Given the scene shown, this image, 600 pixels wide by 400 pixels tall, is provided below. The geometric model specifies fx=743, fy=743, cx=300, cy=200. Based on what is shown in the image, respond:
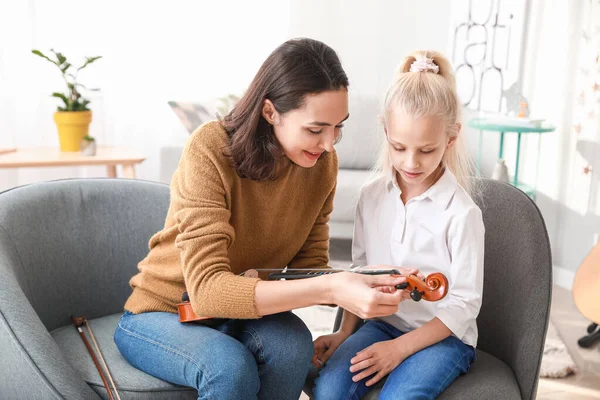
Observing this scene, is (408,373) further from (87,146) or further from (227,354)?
(87,146)

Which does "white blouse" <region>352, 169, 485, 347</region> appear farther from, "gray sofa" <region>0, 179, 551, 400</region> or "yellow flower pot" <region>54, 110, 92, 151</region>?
"yellow flower pot" <region>54, 110, 92, 151</region>

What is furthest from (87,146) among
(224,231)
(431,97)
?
(431,97)

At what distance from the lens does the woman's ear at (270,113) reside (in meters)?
1.44

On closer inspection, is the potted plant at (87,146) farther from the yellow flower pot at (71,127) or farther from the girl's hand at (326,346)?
the girl's hand at (326,346)

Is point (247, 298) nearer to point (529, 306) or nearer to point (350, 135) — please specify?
point (529, 306)

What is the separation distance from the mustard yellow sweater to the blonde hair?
0.20 m

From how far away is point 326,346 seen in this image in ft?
5.23

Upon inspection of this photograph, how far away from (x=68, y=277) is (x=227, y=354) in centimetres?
53

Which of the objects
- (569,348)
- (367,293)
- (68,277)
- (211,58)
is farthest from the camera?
(211,58)

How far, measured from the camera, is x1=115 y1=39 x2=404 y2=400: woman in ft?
4.43

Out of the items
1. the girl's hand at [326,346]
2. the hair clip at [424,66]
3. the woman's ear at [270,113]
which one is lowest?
the girl's hand at [326,346]

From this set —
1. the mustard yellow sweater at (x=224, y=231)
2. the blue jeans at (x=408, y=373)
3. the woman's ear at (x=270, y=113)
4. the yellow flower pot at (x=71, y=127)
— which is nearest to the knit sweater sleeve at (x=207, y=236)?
the mustard yellow sweater at (x=224, y=231)

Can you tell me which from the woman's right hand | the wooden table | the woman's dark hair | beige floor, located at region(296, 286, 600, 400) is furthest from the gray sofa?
the wooden table

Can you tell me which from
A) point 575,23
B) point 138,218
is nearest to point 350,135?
point 575,23
